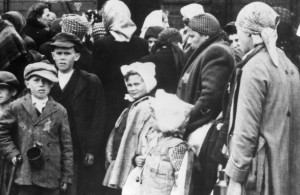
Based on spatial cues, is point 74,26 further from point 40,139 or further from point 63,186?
point 63,186

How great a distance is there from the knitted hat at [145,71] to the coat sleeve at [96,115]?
1.11 ft

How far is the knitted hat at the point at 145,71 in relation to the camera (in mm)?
7941

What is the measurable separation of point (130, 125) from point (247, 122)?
1.95 meters

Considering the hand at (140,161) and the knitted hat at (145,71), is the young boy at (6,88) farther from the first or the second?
the hand at (140,161)

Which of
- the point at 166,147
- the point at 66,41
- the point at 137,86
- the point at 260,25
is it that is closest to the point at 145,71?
the point at 137,86

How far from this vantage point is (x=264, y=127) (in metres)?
6.14

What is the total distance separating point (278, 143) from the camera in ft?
20.1

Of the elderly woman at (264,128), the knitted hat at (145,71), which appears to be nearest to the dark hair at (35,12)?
the knitted hat at (145,71)

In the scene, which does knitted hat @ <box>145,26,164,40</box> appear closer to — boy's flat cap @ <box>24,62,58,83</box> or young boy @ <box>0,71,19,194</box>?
young boy @ <box>0,71,19,194</box>

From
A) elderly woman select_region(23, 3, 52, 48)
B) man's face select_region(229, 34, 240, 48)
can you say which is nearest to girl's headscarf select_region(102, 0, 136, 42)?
man's face select_region(229, 34, 240, 48)

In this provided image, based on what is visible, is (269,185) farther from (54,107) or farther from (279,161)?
(54,107)

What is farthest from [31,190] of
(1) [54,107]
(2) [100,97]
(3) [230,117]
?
(3) [230,117]

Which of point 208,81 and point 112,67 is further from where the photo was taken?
point 112,67

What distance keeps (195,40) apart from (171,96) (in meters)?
0.67
